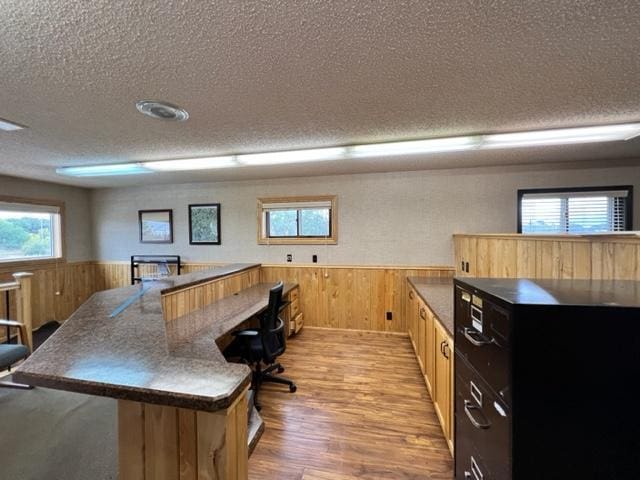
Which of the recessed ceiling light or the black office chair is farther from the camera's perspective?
the black office chair

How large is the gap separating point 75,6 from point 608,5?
209cm

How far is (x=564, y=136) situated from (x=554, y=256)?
1.18 m

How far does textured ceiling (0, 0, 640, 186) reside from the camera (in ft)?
3.63

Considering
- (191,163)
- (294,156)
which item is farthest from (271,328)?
(191,163)

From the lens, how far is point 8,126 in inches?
86.8

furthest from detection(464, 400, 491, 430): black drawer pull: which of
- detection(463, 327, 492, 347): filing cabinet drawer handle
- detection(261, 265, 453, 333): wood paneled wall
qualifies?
detection(261, 265, 453, 333): wood paneled wall

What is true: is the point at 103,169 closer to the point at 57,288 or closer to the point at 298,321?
the point at 57,288

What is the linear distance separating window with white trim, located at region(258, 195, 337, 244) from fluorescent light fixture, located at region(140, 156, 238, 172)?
1.25 m

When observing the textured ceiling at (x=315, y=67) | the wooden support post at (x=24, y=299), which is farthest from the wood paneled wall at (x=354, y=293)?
the wooden support post at (x=24, y=299)

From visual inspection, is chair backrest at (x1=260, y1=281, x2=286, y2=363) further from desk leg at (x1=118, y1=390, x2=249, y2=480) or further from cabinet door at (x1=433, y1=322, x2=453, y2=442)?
desk leg at (x1=118, y1=390, x2=249, y2=480)

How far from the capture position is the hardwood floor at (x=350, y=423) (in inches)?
69.7

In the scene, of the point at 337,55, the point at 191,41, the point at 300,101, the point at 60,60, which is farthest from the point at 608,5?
the point at 60,60

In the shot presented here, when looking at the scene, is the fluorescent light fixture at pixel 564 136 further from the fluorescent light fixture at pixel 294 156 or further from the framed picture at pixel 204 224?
the framed picture at pixel 204 224

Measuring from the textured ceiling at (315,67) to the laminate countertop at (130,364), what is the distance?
132 centimetres
